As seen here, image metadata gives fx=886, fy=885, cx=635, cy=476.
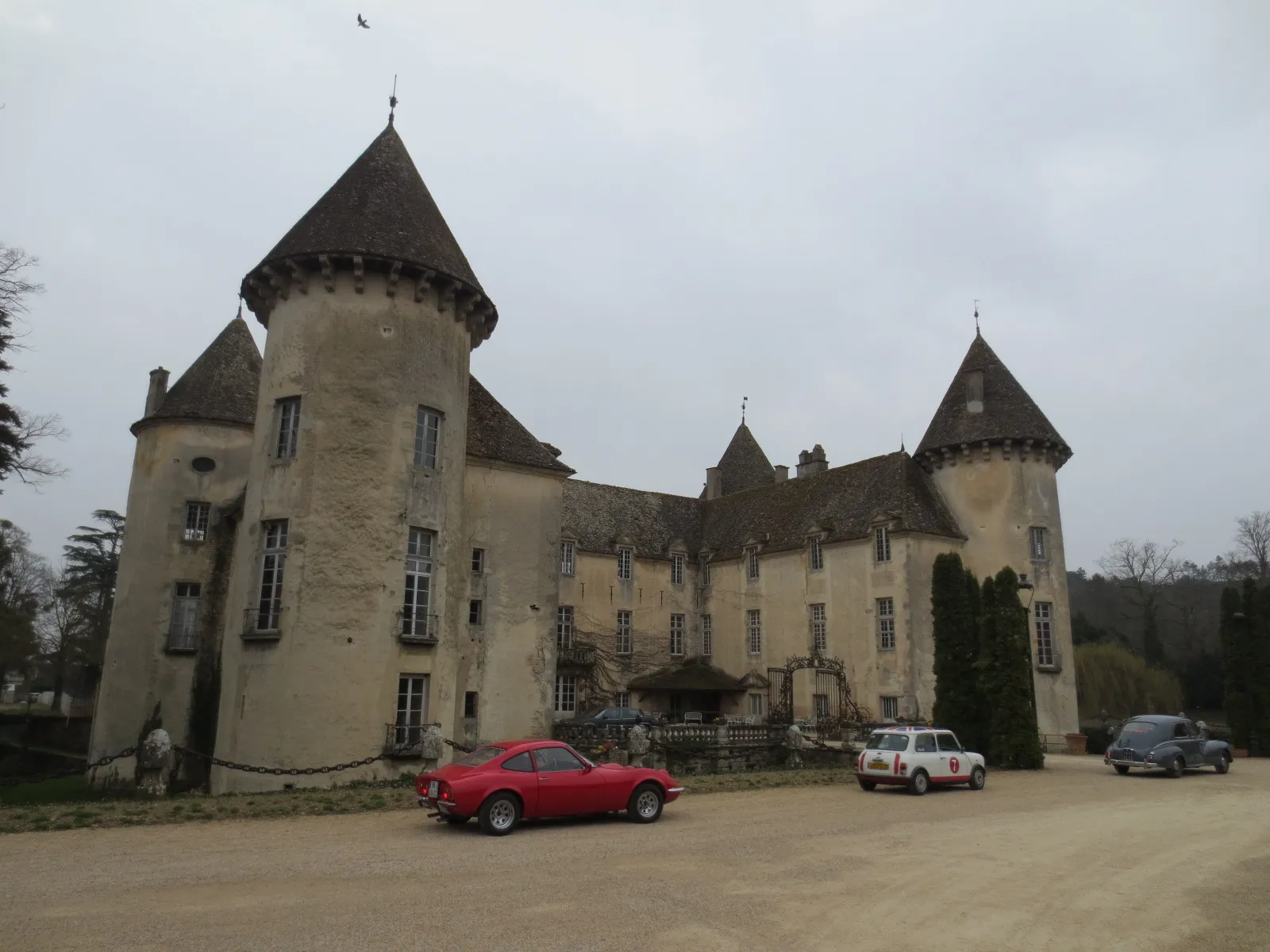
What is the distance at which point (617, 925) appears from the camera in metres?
7.68

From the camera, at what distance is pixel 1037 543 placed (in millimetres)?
34156

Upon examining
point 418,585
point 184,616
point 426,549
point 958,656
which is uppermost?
point 426,549

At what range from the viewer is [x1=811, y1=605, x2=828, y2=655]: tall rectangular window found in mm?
35938

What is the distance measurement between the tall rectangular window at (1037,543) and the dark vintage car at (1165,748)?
1072 centimetres

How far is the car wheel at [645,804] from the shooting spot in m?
13.6

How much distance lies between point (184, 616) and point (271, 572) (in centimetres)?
861

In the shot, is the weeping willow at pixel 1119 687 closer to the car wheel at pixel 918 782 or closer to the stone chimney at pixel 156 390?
the car wheel at pixel 918 782

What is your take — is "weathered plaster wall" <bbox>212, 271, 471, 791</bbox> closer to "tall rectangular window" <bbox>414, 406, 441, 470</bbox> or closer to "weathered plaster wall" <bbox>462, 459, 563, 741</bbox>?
"tall rectangular window" <bbox>414, 406, 441, 470</bbox>

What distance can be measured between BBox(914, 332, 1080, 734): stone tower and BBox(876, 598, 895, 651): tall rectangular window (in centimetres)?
375

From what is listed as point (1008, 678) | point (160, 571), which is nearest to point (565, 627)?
point (160, 571)

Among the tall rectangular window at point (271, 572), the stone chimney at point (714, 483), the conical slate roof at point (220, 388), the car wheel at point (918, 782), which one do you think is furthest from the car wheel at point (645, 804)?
the stone chimney at point (714, 483)

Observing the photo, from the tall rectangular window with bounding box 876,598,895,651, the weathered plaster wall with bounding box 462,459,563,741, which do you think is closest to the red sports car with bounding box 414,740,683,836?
the weathered plaster wall with bounding box 462,459,563,741

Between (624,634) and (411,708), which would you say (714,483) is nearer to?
(624,634)

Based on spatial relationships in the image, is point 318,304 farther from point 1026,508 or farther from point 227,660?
point 1026,508
